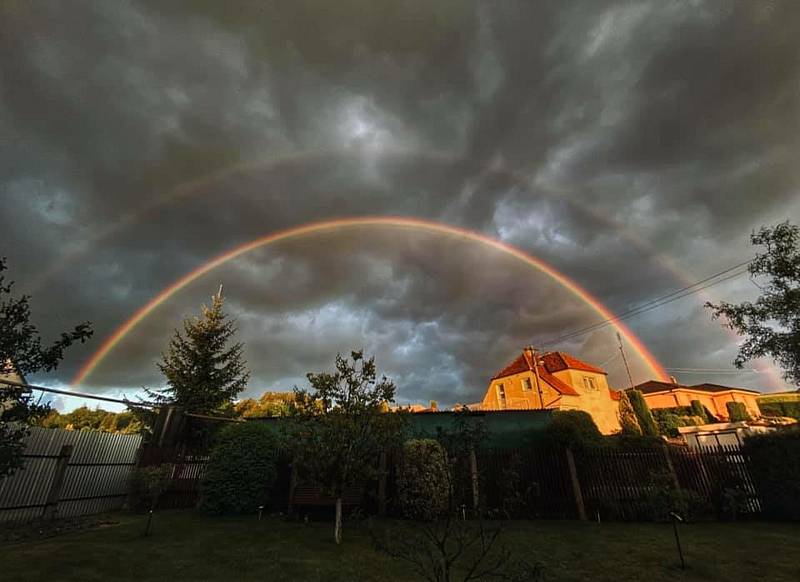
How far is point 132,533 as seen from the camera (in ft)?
30.8

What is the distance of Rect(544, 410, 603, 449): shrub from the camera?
12.5 m

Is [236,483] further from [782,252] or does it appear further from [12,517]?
[782,252]

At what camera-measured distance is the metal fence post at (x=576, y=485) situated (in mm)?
11284

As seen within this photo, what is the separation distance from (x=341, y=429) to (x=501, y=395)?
118 feet

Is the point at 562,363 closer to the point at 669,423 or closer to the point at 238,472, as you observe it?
the point at 669,423

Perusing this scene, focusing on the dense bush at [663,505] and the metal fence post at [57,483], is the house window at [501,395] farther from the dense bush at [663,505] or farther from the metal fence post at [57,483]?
the metal fence post at [57,483]

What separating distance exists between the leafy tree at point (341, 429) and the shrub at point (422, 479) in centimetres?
199

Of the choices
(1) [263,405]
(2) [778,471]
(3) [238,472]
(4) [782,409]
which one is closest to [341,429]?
(3) [238,472]

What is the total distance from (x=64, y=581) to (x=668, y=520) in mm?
14333

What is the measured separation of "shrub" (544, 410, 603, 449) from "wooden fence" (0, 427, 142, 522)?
1574 cm

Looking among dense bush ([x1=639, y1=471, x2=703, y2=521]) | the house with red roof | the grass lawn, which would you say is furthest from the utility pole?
the grass lawn

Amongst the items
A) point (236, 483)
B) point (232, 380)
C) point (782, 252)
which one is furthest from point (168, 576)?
point (782, 252)

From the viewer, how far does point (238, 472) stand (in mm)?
12461

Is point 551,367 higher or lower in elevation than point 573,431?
higher
